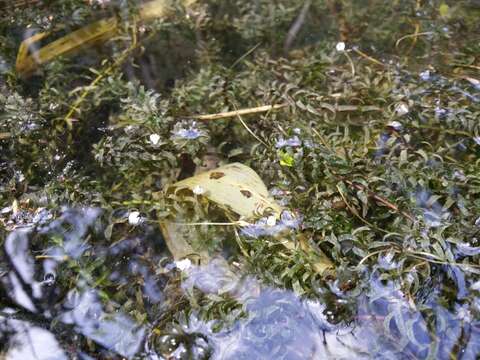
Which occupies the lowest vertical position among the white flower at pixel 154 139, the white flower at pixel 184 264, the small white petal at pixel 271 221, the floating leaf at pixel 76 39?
the white flower at pixel 184 264

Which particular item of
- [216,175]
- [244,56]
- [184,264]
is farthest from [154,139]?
[244,56]

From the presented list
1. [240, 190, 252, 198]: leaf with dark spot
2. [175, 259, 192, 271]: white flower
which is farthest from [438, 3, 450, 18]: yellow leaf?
[175, 259, 192, 271]: white flower

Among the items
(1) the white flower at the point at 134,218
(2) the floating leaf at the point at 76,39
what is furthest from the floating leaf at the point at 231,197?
(2) the floating leaf at the point at 76,39

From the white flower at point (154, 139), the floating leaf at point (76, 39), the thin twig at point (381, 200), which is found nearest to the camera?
the thin twig at point (381, 200)

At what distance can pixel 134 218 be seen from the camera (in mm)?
2715

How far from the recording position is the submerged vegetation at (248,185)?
231 centimetres

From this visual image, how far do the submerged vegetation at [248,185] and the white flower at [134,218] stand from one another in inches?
0.6

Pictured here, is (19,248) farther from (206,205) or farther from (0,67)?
(0,67)

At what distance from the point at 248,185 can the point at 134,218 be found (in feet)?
2.16

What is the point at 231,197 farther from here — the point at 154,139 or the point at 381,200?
the point at 381,200

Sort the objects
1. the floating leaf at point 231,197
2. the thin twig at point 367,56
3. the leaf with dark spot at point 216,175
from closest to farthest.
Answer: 1. the floating leaf at point 231,197
2. the leaf with dark spot at point 216,175
3. the thin twig at point 367,56

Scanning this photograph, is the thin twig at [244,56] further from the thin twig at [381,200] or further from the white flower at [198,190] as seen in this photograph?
the thin twig at [381,200]

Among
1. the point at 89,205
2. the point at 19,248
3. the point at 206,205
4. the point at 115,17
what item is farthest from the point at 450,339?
the point at 115,17

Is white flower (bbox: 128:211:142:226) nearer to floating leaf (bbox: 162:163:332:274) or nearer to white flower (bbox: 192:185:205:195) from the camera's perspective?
floating leaf (bbox: 162:163:332:274)
